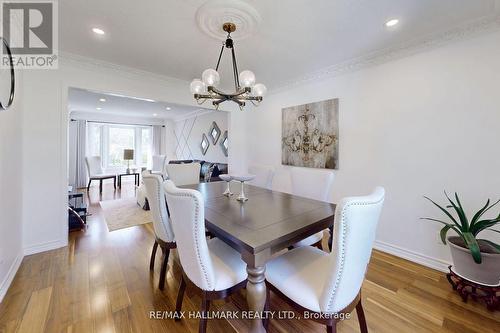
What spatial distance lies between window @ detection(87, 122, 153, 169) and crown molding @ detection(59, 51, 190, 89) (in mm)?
4901

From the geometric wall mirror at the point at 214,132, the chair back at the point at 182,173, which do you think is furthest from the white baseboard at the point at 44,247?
the geometric wall mirror at the point at 214,132

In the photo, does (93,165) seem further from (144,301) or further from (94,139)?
(144,301)

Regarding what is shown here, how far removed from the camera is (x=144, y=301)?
1669mm

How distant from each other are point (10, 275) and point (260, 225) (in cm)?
234

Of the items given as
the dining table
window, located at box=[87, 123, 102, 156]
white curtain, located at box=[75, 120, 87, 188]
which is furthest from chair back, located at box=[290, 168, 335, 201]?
window, located at box=[87, 123, 102, 156]

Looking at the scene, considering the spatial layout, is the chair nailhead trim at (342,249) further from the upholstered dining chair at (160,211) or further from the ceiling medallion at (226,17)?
the ceiling medallion at (226,17)

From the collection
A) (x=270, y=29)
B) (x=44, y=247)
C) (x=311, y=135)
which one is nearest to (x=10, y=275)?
(x=44, y=247)

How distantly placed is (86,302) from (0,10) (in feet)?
7.75

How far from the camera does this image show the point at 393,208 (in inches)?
97.2

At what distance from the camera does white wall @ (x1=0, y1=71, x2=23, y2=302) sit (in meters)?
1.68

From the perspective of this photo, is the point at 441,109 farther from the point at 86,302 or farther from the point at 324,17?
the point at 86,302

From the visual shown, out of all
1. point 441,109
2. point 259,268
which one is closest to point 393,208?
point 441,109

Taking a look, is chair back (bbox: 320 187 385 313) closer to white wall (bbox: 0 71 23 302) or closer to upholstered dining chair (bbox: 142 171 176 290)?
upholstered dining chair (bbox: 142 171 176 290)

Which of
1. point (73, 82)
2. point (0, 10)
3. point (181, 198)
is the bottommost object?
point (181, 198)
